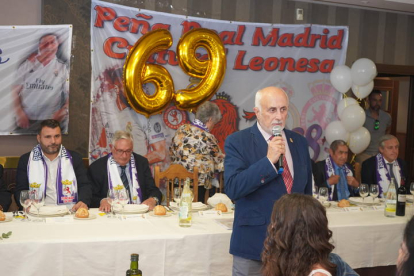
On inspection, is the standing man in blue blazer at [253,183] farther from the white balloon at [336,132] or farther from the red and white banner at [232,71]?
the white balloon at [336,132]

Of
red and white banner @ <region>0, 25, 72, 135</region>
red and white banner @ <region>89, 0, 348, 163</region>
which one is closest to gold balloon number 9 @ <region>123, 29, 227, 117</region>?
red and white banner @ <region>89, 0, 348, 163</region>

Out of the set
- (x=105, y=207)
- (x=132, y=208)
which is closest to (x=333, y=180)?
(x=132, y=208)

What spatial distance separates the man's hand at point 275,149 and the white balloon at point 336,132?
12.6 ft

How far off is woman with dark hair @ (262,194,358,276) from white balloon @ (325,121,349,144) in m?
4.29

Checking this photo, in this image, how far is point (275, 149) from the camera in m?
2.14

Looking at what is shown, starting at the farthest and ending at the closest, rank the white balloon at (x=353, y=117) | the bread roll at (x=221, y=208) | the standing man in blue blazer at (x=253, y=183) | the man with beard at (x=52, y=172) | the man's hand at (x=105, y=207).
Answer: the white balloon at (x=353, y=117)
the man with beard at (x=52, y=172)
the bread roll at (x=221, y=208)
the man's hand at (x=105, y=207)
the standing man in blue blazer at (x=253, y=183)

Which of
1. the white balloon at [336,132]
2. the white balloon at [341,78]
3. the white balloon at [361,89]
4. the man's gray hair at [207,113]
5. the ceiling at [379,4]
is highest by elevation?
the ceiling at [379,4]

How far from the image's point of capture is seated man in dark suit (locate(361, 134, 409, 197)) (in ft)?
16.4

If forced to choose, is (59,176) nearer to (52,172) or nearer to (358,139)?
(52,172)

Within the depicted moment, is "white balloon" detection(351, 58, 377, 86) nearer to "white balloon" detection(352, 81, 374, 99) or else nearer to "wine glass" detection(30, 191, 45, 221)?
"white balloon" detection(352, 81, 374, 99)

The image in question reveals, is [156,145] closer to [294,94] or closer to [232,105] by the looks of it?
[232,105]

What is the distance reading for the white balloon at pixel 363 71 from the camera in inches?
225

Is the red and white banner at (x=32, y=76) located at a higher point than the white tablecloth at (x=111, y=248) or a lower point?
higher

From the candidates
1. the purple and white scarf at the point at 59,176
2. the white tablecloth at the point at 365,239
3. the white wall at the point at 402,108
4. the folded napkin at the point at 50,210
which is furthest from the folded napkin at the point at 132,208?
the white wall at the point at 402,108
